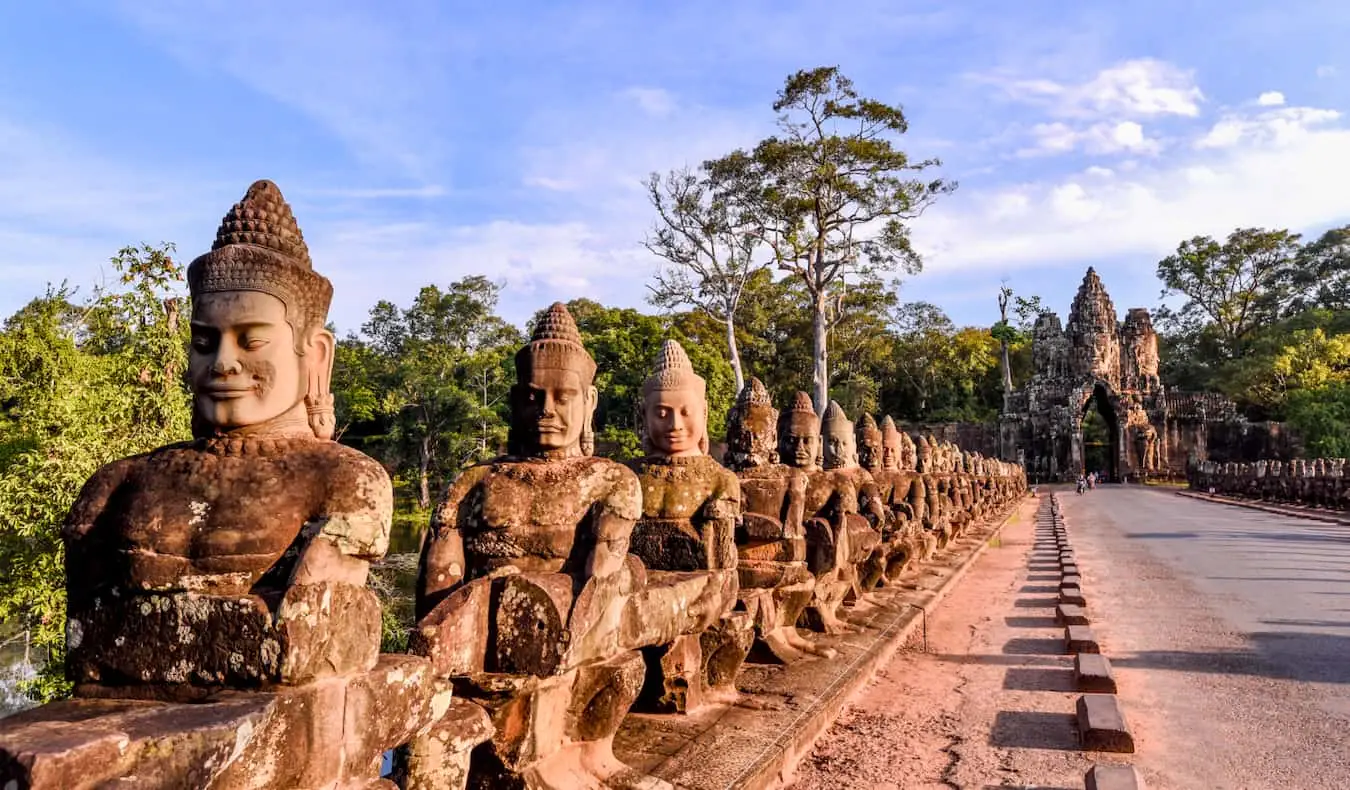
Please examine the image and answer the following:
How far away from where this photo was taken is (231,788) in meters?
2.01

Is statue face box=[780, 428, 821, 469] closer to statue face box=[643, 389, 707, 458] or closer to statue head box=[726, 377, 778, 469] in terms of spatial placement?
statue head box=[726, 377, 778, 469]

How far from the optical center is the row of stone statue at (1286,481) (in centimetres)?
2906

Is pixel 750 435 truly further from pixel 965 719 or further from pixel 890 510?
pixel 890 510

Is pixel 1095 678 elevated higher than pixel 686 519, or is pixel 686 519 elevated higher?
pixel 686 519

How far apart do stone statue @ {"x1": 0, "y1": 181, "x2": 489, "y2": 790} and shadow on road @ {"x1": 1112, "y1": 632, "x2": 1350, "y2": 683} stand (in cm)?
645

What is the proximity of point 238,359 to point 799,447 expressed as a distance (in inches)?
223

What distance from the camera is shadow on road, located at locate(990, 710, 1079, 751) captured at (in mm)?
5207

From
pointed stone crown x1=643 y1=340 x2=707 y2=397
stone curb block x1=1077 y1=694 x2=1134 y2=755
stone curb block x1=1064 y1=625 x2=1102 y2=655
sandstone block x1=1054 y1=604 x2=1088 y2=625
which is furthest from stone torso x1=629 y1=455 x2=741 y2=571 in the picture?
sandstone block x1=1054 y1=604 x2=1088 y2=625

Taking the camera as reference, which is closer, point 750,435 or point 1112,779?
point 1112,779

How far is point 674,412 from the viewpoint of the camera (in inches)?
205

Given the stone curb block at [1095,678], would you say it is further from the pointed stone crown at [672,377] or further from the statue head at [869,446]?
the statue head at [869,446]

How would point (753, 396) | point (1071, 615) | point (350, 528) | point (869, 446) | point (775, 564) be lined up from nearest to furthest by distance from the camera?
point (350, 528) < point (775, 564) < point (753, 396) < point (1071, 615) < point (869, 446)

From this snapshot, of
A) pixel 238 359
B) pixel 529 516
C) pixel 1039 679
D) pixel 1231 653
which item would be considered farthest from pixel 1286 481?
pixel 238 359

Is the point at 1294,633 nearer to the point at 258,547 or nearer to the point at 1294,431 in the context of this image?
the point at 258,547
